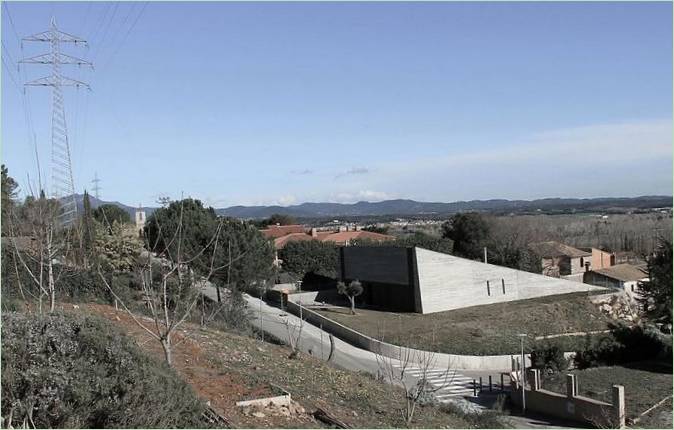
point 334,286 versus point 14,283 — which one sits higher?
point 14,283

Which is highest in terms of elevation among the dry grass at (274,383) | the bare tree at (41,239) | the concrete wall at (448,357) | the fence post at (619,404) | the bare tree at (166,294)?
the bare tree at (41,239)

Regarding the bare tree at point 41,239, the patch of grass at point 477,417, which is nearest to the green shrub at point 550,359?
the patch of grass at point 477,417

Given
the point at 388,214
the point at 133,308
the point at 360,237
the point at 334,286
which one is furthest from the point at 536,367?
the point at 388,214

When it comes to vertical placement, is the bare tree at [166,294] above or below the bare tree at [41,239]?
below

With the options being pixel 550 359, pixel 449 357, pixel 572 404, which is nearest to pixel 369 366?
pixel 449 357

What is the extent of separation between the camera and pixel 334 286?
46344mm

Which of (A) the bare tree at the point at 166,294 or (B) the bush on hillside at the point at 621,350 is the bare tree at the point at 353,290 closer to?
(A) the bare tree at the point at 166,294

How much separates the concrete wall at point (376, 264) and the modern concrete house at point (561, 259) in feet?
50.2

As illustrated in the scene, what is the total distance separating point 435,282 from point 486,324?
5024 mm

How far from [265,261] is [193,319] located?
13.5 meters

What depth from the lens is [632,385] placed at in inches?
691

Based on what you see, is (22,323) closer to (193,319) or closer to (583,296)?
(193,319)

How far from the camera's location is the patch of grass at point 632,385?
50.2 ft

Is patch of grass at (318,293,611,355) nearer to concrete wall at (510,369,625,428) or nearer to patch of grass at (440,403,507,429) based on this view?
concrete wall at (510,369,625,428)
